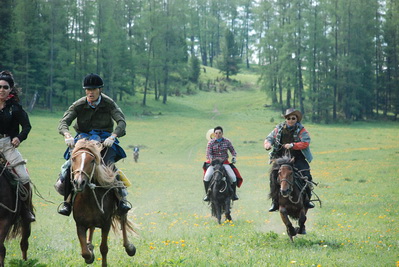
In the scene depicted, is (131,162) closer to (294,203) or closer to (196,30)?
(294,203)

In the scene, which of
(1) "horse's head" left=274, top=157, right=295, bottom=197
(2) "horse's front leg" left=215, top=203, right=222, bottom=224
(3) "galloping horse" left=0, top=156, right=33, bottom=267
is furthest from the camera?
(2) "horse's front leg" left=215, top=203, right=222, bottom=224

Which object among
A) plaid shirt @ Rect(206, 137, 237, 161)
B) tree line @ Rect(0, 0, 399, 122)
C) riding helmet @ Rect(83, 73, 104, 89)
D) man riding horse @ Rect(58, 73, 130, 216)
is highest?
tree line @ Rect(0, 0, 399, 122)

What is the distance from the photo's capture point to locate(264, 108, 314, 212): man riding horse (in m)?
9.95

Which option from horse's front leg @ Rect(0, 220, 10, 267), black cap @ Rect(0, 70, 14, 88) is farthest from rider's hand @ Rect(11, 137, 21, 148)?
horse's front leg @ Rect(0, 220, 10, 267)

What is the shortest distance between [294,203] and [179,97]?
67926mm

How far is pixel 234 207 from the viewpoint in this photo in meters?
16.5

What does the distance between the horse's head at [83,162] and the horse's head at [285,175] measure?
4.17m

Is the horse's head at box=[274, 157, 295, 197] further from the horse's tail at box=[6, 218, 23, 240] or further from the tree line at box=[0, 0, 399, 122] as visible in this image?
the tree line at box=[0, 0, 399, 122]

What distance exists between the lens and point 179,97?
76.8 meters

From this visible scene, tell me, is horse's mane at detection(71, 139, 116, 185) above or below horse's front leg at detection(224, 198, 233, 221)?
above

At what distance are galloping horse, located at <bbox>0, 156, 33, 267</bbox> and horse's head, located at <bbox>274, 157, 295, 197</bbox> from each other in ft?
16.5

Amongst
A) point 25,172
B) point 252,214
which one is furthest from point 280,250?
point 252,214

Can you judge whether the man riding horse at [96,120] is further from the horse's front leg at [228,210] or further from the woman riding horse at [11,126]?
the horse's front leg at [228,210]

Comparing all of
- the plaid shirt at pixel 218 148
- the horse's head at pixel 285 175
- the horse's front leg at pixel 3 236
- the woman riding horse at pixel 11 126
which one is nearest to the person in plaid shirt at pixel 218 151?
the plaid shirt at pixel 218 148
